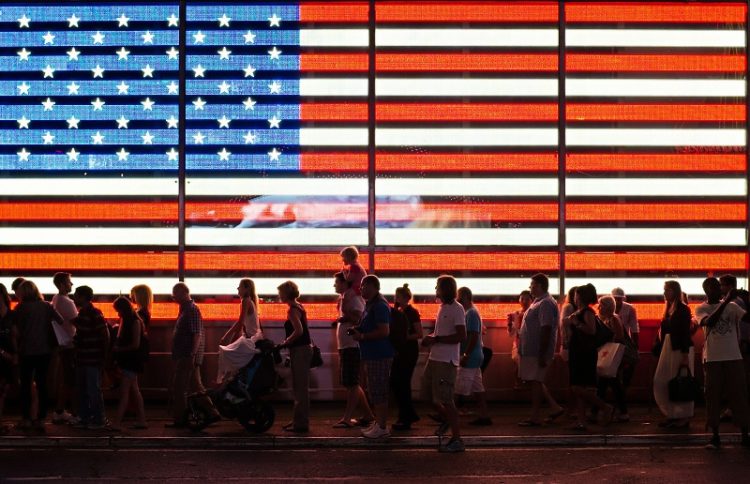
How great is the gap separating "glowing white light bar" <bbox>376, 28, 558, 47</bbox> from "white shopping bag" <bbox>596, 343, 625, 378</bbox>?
520 cm

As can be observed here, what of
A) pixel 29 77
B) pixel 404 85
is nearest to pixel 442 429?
pixel 404 85

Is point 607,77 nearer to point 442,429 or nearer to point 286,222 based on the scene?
point 286,222

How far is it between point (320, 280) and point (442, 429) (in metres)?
4.67

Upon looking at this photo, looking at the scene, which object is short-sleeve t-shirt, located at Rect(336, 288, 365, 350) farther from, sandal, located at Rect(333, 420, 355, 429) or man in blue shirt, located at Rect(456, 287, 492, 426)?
man in blue shirt, located at Rect(456, 287, 492, 426)

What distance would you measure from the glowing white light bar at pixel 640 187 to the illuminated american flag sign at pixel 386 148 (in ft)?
0.10

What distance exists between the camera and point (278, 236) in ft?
62.8

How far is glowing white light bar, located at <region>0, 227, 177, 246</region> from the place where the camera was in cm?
1931

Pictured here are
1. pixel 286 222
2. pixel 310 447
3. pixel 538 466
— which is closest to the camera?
pixel 538 466

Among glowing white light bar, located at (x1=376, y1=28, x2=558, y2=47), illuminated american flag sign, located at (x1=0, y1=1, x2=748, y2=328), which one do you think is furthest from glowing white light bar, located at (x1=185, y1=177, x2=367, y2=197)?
glowing white light bar, located at (x1=376, y1=28, x2=558, y2=47)

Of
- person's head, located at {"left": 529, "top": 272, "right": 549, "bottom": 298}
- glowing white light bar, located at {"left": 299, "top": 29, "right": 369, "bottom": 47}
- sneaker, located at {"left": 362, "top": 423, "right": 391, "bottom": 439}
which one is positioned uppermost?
glowing white light bar, located at {"left": 299, "top": 29, "right": 369, "bottom": 47}

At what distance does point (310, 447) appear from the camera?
1498cm

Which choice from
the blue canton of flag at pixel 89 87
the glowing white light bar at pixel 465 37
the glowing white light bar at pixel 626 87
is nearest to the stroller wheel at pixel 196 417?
the blue canton of flag at pixel 89 87

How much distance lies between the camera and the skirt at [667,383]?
632 inches

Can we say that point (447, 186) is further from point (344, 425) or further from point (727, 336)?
point (727, 336)
